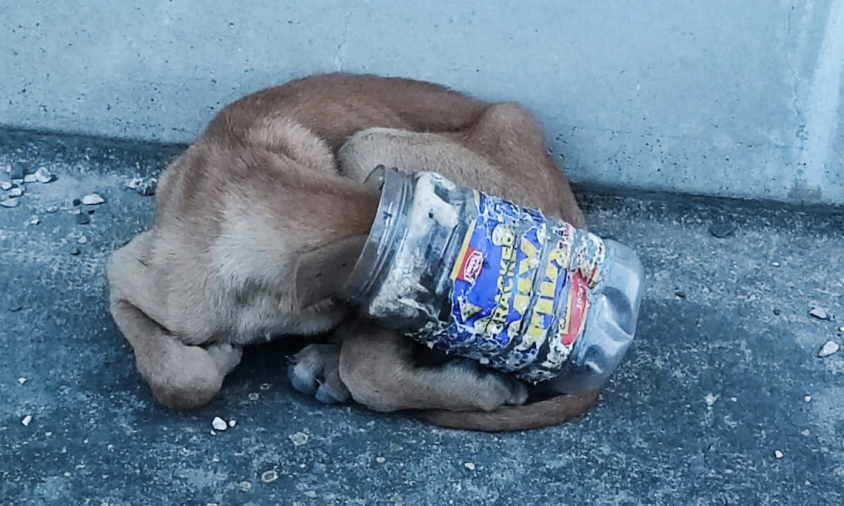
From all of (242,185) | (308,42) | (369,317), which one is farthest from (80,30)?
(369,317)

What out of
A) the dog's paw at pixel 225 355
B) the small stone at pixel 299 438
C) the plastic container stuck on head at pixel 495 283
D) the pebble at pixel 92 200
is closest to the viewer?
the plastic container stuck on head at pixel 495 283

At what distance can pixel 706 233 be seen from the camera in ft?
13.3

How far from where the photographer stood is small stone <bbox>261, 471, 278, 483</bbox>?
9.45 feet

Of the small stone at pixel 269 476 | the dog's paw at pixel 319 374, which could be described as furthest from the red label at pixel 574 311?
the small stone at pixel 269 476

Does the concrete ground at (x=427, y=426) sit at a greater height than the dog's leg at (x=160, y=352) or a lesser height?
lesser

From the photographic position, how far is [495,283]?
110 inches

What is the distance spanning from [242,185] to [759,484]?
5.01 ft

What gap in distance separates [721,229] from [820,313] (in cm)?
52

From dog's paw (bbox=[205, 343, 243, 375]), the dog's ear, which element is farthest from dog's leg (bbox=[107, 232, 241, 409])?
the dog's ear

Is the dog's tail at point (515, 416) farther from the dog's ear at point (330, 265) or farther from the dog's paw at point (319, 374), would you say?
the dog's ear at point (330, 265)

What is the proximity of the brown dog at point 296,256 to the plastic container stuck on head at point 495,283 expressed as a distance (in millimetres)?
98

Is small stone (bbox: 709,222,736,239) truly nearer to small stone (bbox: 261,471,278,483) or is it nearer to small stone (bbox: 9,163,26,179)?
small stone (bbox: 261,471,278,483)

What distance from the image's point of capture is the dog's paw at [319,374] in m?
3.18

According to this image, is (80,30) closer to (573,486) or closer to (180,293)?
(180,293)
